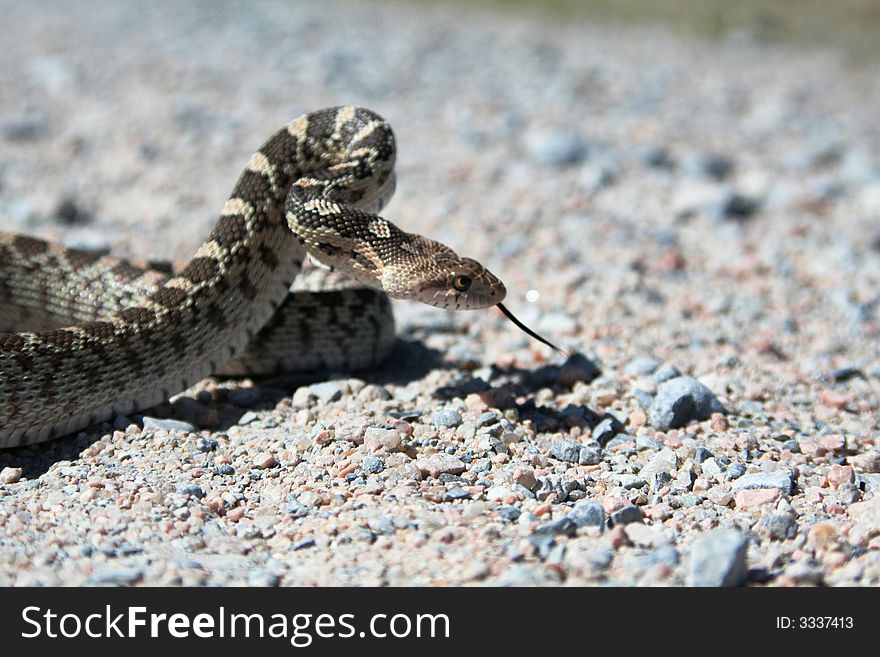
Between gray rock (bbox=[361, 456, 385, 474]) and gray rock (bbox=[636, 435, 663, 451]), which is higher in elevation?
gray rock (bbox=[636, 435, 663, 451])

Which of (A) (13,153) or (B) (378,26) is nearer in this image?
(A) (13,153)

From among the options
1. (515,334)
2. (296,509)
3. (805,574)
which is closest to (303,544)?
(296,509)

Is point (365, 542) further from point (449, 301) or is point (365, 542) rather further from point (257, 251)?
point (257, 251)

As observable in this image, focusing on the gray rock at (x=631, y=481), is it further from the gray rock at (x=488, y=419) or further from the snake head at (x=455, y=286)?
the snake head at (x=455, y=286)

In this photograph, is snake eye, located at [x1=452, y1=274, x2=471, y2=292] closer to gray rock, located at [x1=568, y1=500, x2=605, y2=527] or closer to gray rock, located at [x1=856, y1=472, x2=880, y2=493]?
gray rock, located at [x1=568, y1=500, x2=605, y2=527]

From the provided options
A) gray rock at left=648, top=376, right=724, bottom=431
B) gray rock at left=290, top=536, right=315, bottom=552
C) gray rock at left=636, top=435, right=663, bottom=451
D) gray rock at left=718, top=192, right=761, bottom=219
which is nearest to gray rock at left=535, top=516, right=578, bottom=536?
gray rock at left=290, top=536, right=315, bottom=552

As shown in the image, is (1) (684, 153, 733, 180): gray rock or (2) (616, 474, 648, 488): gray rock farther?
(1) (684, 153, 733, 180): gray rock

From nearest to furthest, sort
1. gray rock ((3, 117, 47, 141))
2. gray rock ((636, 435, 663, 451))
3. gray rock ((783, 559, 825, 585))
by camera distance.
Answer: gray rock ((783, 559, 825, 585))
gray rock ((636, 435, 663, 451))
gray rock ((3, 117, 47, 141))
